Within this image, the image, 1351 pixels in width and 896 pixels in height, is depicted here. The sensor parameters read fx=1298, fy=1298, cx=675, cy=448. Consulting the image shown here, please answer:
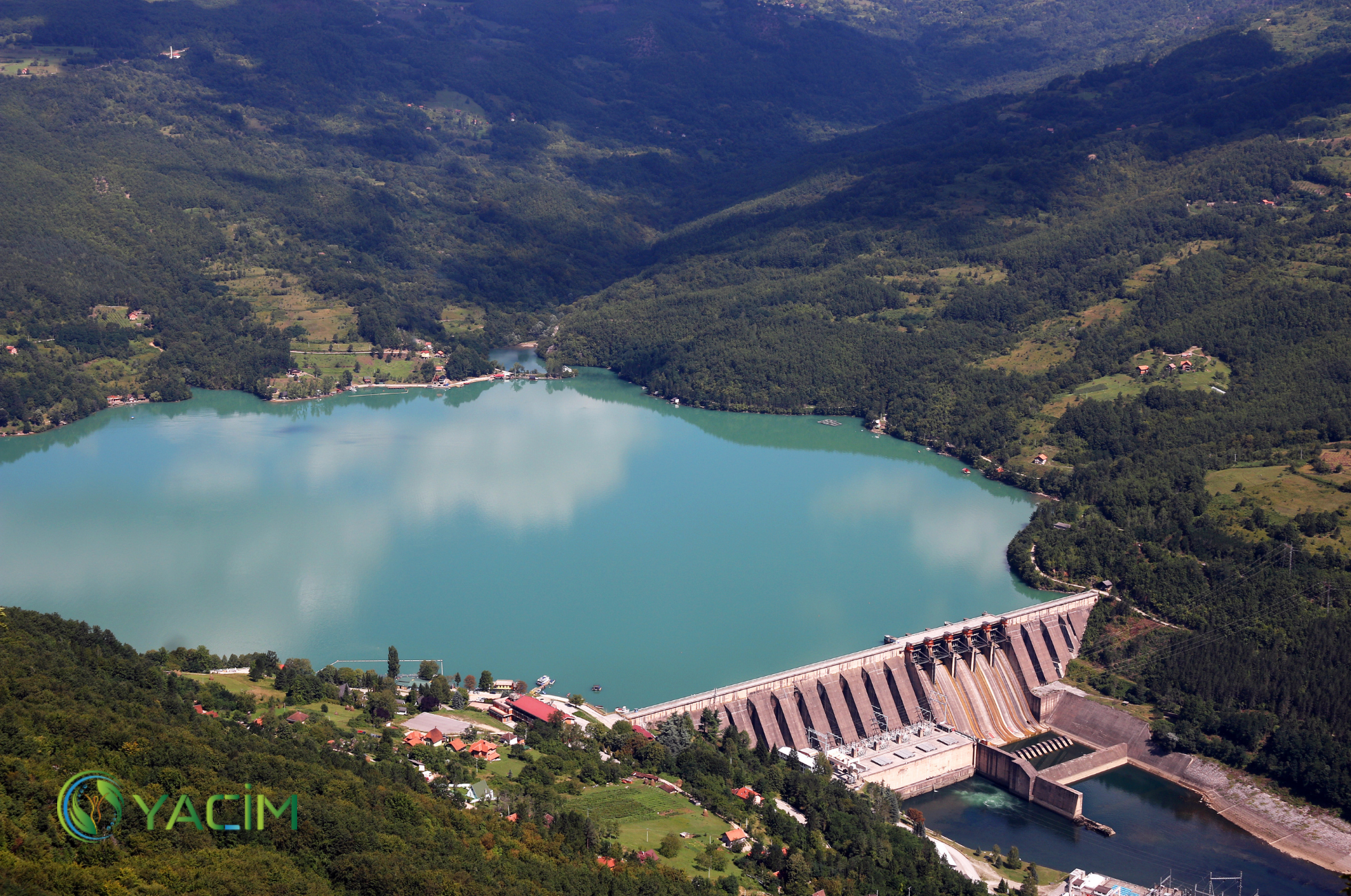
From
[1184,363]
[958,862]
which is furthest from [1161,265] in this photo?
[958,862]

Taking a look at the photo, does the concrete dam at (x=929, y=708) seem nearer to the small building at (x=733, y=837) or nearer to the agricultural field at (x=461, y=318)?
the small building at (x=733, y=837)

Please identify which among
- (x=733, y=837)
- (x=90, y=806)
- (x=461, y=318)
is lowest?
(x=733, y=837)

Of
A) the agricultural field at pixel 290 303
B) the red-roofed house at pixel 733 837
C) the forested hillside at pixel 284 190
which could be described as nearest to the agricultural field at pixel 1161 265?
the forested hillside at pixel 284 190

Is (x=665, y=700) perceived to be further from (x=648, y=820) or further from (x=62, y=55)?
(x=62, y=55)

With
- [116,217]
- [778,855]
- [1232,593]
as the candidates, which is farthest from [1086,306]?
[116,217]

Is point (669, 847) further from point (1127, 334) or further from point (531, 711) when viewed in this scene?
point (1127, 334)

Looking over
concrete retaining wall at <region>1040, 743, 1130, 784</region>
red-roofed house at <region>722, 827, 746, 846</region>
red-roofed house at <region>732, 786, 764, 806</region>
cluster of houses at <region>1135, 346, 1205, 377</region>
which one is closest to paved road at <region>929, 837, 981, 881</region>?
red-roofed house at <region>732, 786, 764, 806</region>

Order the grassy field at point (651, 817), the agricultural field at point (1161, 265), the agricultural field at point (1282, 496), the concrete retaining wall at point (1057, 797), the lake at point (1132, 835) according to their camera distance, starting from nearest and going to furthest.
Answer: the grassy field at point (651, 817) → the lake at point (1132, 835) → the concrete retaining wall at point (1057, 797) → the agricultural field at point (1282, 496) → the agricultural field at point (1161, 265)
